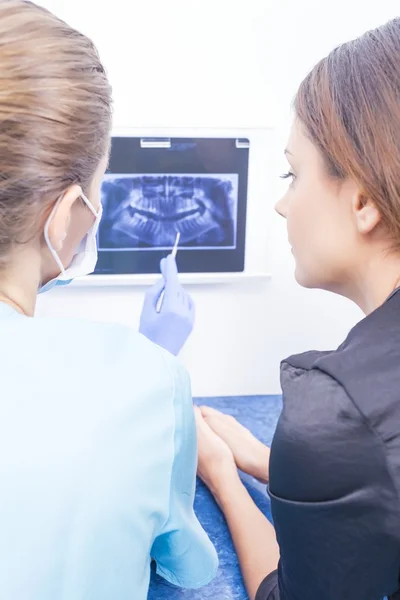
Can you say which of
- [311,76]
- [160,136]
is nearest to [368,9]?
[160,136]

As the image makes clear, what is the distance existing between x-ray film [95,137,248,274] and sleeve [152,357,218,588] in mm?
631

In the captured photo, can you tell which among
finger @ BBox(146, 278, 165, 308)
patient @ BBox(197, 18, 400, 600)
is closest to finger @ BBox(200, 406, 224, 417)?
finger @ BBox(146, 278, 165, 308)

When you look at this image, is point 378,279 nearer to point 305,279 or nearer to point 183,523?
point 305,279

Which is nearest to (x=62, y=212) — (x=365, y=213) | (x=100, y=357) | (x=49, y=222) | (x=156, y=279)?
(x=49, y=222)

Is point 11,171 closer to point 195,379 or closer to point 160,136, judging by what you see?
point 160,136

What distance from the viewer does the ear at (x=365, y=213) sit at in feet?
2.16

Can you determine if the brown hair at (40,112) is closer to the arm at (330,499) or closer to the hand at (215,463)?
the arm at (330,499)

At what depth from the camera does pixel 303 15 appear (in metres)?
1.17

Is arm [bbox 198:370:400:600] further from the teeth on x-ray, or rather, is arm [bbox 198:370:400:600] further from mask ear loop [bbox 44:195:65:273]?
the teeth on x-ray

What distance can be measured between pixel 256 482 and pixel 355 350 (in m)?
0.55

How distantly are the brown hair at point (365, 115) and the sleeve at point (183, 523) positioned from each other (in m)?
0.30

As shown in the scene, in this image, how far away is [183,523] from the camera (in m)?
0.66

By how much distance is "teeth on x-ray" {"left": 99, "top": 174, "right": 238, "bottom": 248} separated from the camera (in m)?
1.19

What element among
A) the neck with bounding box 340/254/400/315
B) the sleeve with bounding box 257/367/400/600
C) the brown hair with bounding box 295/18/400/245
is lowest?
the sleeve with bounding box 257/367/400/600
